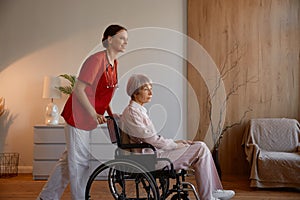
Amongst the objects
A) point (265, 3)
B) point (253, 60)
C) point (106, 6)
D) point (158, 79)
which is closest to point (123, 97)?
point (158, 79)

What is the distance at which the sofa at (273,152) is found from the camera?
3.54m

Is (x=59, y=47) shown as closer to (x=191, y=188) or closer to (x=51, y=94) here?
(x=51, y=94)

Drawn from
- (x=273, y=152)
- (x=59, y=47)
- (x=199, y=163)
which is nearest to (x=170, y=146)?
(x=199, y=163)

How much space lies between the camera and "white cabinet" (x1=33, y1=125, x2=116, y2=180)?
405cm

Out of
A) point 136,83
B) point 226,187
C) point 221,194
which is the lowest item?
point 226,187

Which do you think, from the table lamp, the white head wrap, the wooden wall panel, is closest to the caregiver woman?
the white head wrap

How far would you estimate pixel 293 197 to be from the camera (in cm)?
335

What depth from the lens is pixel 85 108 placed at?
8.14 ft

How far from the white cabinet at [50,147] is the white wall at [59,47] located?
487 millimetres

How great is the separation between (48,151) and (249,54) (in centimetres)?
240

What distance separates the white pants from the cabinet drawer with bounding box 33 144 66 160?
1.42m

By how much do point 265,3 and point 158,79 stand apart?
4.75ft

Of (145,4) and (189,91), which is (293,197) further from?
(145,4)

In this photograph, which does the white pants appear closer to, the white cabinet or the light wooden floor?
the light wooden floor
